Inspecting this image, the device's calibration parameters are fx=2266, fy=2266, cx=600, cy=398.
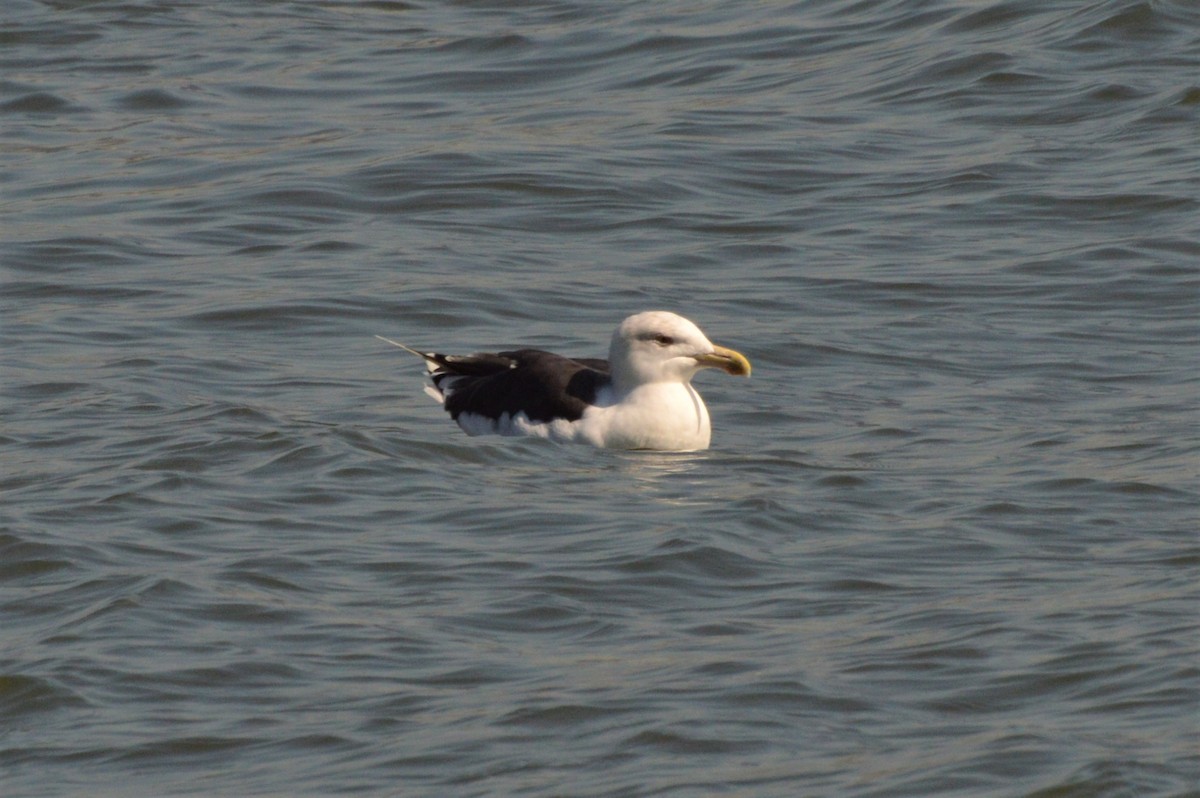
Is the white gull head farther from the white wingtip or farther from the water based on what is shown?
the white wingtip

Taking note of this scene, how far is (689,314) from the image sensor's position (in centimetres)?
1348

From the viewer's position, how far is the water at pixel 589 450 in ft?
23.8

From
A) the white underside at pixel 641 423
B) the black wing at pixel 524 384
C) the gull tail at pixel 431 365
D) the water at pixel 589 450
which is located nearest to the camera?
the water at pixel 589 450

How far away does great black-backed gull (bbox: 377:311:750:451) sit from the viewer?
1120cm

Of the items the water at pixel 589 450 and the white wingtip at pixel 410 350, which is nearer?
the water at pixel 589 450

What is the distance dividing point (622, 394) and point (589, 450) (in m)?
0.33

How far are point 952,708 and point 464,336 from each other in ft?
21.6

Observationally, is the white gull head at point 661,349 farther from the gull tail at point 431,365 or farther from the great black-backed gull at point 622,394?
the gull tail at point 431,365

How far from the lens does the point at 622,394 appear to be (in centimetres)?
1137

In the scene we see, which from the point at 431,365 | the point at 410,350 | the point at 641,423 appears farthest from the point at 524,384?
the point at 410,350

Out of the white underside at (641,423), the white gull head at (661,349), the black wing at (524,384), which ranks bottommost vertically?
the white underside at (641,423)

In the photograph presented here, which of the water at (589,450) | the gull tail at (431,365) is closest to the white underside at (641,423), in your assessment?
the water at (589,450)

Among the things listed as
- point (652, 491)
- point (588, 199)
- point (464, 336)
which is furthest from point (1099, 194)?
point (652, 491)

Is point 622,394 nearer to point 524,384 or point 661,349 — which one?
point 661,349
